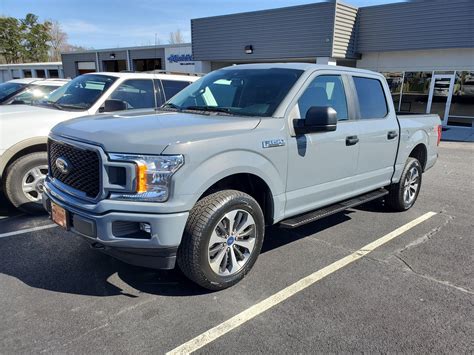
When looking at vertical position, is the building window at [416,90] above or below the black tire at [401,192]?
above

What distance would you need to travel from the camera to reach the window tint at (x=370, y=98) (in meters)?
4.66

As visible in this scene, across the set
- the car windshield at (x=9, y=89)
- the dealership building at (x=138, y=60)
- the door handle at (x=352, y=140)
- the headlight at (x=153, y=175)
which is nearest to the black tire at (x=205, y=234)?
the headlight at (x=153, y=175)

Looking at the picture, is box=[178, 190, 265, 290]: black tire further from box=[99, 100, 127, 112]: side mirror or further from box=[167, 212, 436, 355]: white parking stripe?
box=[99, 100, 127, 112]: side mirror

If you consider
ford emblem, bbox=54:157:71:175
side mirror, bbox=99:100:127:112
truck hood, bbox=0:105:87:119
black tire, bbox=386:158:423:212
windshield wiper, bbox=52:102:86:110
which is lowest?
black tire, bbox=386:158:423:212

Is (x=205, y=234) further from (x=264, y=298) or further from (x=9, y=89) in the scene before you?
(x=9, y=89)

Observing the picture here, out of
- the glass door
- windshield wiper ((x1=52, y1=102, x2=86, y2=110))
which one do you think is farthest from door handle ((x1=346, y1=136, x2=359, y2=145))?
the glass door

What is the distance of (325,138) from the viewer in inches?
155

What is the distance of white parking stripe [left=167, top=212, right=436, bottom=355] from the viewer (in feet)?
8.77

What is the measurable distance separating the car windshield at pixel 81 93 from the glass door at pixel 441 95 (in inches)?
621

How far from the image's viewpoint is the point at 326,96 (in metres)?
4.21

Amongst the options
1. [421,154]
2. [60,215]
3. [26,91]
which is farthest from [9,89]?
[421,154]

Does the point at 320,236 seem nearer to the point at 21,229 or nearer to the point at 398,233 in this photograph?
the point at 398,233

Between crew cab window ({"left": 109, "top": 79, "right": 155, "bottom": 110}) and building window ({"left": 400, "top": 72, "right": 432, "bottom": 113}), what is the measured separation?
14472mm

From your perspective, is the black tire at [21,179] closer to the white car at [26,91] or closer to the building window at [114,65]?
the white car at [26,91]
